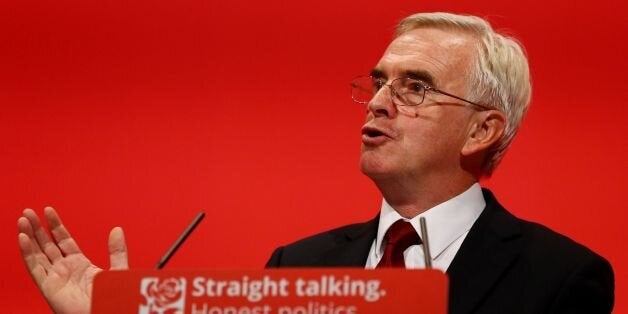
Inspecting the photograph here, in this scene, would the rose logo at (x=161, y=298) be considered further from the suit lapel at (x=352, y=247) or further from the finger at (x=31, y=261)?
the suit lapel at (x=352, y=247)

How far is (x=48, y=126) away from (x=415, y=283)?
5.12 ft

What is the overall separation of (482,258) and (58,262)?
733mm

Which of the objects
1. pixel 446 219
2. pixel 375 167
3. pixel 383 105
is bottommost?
pixel 446 219

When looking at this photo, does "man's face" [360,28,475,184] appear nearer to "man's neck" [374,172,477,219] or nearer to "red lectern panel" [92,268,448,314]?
"man's neck" [374,172,477,219]

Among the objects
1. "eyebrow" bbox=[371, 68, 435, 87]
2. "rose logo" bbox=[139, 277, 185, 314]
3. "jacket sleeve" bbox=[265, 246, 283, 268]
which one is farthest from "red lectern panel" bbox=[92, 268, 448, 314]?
"jacket sleeve" bbox=[265, 246, 283, 268]

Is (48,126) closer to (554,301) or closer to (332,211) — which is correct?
(332,211)

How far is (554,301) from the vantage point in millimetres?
1653

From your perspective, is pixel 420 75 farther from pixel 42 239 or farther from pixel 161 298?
pixel 161 298

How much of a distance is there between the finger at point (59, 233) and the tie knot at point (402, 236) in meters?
0.59

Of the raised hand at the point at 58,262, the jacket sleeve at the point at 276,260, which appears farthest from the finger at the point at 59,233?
the jacket sleeve at the point at 276,260

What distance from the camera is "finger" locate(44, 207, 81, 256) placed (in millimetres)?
1616

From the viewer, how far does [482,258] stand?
5.78 feet

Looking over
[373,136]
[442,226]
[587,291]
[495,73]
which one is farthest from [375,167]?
[587,291]

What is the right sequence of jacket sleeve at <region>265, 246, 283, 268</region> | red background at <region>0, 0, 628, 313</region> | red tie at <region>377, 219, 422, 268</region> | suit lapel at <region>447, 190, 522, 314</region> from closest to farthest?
suit lapel at <region>447, 190, 522, 314</region> < red tie at <region>377, 219, 422, 268</region> < jacket sleeve at <region>265, 246, 283, 268</region> < red background at <region>0, 0, 628, 313</region>
